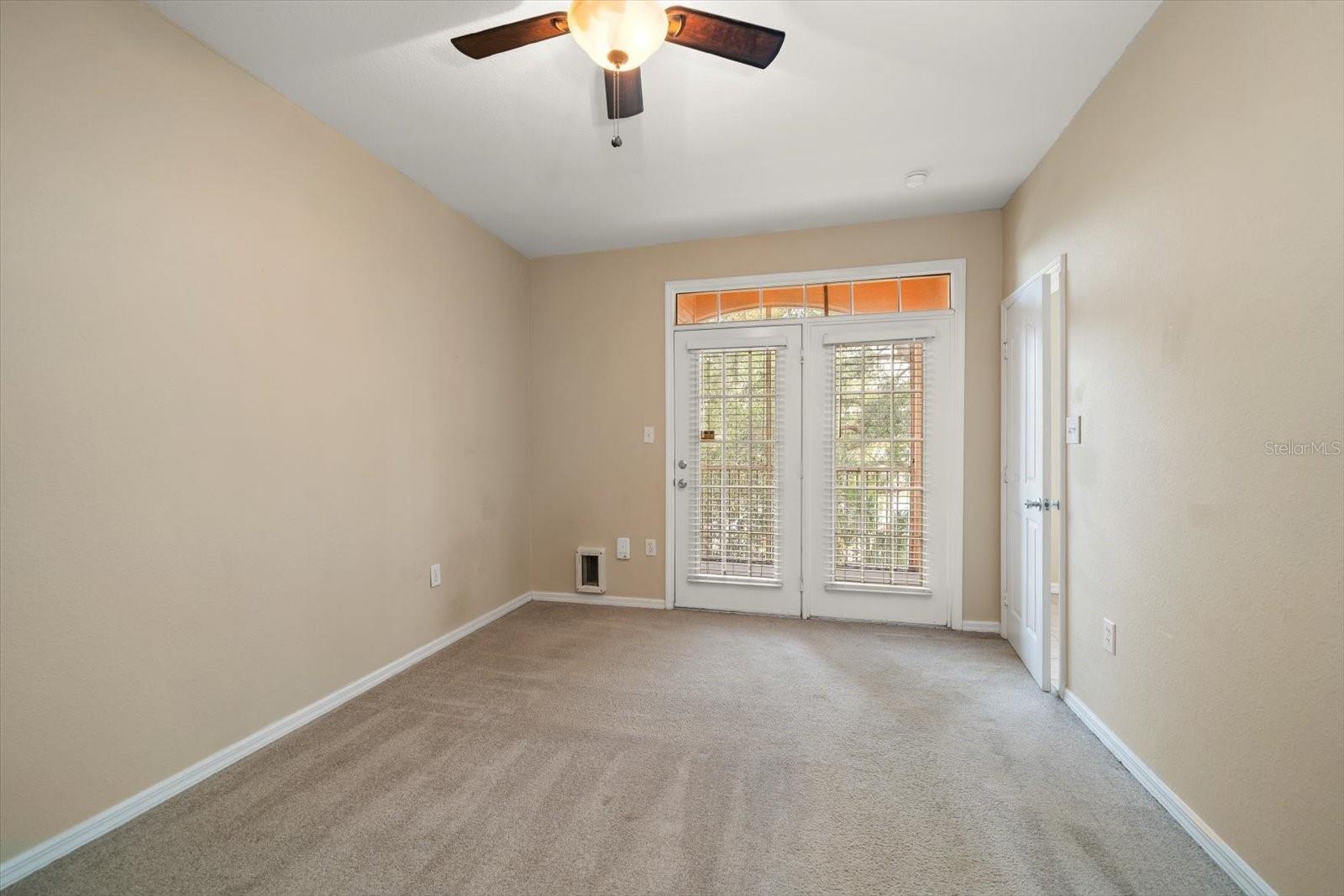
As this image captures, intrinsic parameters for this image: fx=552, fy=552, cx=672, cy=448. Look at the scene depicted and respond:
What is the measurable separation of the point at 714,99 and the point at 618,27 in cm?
98

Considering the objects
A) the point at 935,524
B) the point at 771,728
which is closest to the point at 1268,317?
the point at 771,728

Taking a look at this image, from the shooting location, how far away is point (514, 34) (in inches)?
62.5

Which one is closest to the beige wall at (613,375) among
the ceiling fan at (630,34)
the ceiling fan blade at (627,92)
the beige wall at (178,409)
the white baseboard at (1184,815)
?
the beige wall at (178,409)

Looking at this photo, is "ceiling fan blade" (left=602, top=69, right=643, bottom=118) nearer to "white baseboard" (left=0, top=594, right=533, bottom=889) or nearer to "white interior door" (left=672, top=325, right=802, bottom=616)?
"white interior door" (left=672, top=325, right=802, bottom=616)

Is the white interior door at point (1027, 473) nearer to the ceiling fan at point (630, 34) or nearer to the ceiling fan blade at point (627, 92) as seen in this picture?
the ceiling fan at point (630, 34)

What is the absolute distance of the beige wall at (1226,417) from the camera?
1229mm

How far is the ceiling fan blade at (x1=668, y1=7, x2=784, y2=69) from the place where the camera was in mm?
1483

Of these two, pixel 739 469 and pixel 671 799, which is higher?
pixel 739 469

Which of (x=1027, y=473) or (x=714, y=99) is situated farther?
(x=1027, y=473)

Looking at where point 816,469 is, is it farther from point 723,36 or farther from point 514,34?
point 514,34

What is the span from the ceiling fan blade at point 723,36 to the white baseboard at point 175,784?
2809 millimetres

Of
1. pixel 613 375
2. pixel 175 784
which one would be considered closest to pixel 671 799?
pixel 175 784

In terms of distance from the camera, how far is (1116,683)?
2.04 metres

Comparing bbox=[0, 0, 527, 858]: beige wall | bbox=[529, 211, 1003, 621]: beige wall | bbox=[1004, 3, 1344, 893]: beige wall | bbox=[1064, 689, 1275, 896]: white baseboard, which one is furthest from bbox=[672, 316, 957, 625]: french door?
bbox=[0, 0, 527, 858]: beige wall
